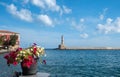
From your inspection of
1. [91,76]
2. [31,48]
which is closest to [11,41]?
[91,76]

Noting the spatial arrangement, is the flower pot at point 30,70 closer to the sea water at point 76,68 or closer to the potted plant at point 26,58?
the potted plant at point 26,58

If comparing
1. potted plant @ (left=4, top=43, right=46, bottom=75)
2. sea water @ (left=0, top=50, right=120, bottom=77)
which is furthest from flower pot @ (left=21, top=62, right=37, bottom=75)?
sea water @ (left=0, top=50, right=120, bottom=77)

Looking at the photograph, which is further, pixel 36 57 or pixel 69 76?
pixel 69 76

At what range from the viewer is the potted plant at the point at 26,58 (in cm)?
725

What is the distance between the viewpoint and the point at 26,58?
23.8ft

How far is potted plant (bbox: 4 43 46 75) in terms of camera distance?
725cm

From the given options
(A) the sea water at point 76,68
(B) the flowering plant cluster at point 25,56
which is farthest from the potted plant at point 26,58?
(A) the sea water at point 76,68

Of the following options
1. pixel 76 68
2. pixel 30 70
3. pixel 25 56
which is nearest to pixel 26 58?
pixel 25 56

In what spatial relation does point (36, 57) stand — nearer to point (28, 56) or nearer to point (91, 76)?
point (28, 56)

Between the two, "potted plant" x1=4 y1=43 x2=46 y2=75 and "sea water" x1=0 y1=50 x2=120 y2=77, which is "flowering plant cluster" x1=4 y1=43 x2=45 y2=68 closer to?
"potted plant" x1=4 y1=43 x2=46 y2=75

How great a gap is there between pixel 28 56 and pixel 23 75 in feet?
2.08

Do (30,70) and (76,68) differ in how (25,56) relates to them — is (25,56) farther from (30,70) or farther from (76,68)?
(76,68)

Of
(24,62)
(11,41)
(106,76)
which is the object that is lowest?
(106,76)

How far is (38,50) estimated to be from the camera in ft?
25.3
